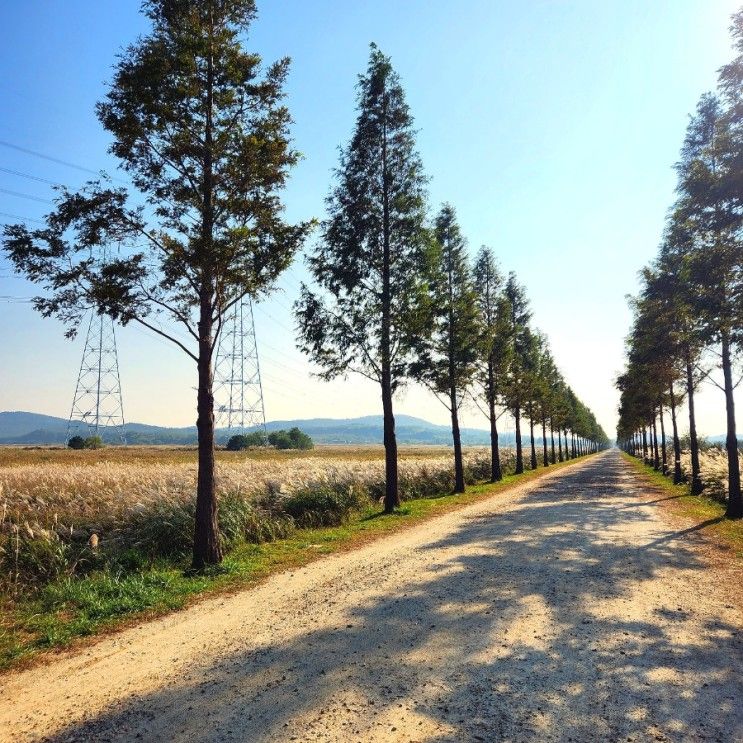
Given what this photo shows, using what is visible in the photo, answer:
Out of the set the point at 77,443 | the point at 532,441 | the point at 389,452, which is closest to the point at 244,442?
the point at 77,443

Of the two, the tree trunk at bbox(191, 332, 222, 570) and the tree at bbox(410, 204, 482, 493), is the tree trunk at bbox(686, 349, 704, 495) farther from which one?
the tree trunk at bbox(191, 332, 222, 570)

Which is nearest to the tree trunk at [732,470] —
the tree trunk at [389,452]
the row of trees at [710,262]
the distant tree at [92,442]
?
the row of trees at [710,262]

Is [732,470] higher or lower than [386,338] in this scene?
lower

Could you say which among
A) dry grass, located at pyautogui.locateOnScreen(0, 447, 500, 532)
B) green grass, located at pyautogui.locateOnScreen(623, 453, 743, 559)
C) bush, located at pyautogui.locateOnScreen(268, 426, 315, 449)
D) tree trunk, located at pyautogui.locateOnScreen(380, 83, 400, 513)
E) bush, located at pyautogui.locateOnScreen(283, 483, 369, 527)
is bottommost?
bush, located at pyautogui.locateOnScreen(268, 426, 315, 449)

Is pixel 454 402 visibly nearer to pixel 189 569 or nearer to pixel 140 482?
pixel 140 482

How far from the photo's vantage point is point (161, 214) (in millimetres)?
10039

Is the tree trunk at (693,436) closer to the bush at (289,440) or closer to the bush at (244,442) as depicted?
the bush at (244,442)

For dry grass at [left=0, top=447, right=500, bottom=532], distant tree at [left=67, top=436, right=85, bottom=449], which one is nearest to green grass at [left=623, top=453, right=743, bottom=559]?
dry grass at [left=0, top=447, right=500, bottom=532]

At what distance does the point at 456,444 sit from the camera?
25250 mm

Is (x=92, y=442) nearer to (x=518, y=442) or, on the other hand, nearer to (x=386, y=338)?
(x=518, y=442)

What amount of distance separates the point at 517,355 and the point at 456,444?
48.0 feet

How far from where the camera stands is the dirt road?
13.5 ft

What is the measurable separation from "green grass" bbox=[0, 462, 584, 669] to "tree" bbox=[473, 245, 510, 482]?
21356 mm

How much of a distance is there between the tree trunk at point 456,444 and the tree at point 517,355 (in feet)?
27.7
